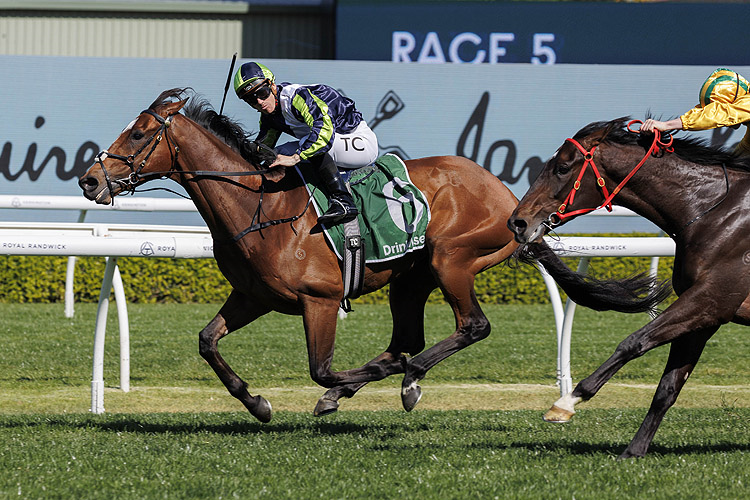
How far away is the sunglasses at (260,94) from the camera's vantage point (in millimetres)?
4703

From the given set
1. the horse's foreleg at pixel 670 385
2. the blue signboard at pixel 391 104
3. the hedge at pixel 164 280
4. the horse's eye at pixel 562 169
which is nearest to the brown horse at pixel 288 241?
the horse's foreleg at pixel 670 385

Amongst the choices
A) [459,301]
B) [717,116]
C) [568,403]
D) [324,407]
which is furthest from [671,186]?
[324,407]

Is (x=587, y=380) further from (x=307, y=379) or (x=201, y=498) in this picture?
(x=307, y=379)

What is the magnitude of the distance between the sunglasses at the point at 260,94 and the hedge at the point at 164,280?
19.1ft

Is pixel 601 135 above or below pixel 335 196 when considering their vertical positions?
above

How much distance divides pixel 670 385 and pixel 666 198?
31.9 inches

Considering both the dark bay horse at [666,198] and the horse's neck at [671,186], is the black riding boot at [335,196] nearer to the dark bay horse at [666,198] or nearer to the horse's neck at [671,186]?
the dark bay horse at [666,198]

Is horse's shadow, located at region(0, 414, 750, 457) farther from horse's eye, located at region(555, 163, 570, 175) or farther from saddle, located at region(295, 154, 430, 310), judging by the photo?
horse's eye, located at region(555, 163, 570, 175)

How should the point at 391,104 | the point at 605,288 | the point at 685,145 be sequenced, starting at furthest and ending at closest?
the point at 391,104 → the point at 605,288 → the point at 685,145

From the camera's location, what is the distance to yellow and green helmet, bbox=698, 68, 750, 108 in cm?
416

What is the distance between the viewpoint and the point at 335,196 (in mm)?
4793

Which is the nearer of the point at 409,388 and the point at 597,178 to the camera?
the point at 597,178

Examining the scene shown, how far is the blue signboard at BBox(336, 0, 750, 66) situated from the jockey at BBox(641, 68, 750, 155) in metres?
8.94

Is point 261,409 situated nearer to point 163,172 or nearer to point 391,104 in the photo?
point 163,172
